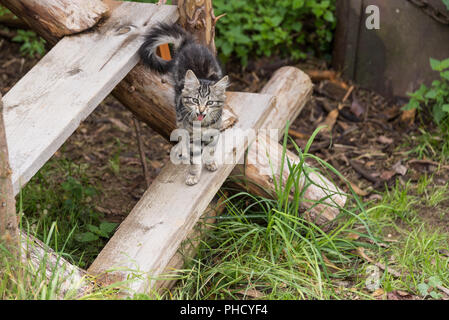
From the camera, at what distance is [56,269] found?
239 cm

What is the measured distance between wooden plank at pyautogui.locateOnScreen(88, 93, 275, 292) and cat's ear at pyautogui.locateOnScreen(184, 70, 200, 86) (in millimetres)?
428

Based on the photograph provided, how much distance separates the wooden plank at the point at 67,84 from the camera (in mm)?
2494

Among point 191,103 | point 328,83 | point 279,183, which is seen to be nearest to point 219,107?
point 191,103

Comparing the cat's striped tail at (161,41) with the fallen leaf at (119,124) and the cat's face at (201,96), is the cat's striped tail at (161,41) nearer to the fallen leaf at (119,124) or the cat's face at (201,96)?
the cat's face at (201,96)

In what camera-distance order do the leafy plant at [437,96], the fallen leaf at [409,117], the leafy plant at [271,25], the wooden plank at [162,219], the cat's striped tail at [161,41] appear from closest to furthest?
the wooden plank at [162,219]
the cat's striped tail at [161,41]
the leafy plant at [437,96]
the fallen leaf at [409,117]
the leafy plant at [271,25]

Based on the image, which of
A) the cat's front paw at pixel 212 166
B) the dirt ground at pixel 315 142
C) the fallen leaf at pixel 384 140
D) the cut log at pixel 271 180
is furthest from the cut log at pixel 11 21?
the fallen leaf at pixel 384 140

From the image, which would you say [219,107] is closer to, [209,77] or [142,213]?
[209,77]

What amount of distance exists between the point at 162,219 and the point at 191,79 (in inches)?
31.9

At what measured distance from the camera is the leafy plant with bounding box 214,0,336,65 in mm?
4945

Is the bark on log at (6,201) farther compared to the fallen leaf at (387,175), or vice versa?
the fallen leaf at (387,175)

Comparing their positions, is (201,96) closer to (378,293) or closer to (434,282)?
(378,293)

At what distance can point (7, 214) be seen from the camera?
7.13ft

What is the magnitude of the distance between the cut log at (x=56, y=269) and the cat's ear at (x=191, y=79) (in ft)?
3.89

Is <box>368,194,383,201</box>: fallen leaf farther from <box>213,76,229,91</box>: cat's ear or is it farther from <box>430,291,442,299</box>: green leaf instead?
<box>213,76,229,91</box>: cat's ear
